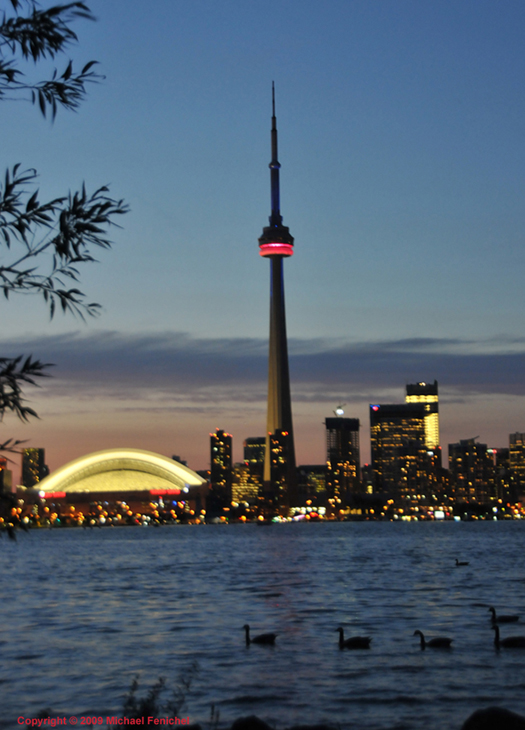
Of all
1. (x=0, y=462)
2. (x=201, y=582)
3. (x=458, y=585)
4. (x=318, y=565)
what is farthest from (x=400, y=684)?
(x=318, y=565)

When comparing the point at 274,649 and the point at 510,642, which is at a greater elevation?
the point at 510,642

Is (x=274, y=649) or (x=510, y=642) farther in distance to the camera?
(x=274, y=649)

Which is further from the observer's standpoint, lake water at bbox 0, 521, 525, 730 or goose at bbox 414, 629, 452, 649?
goose at bbox 414, 629, 452, 649

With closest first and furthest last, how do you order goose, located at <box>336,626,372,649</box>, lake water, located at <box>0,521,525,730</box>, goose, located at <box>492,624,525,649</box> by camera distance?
lake water, located at <box>0,521,525,730</box>
goose, located at <box>492,624,525,649</box>
goose, located at <box>336,626,372,649</box>

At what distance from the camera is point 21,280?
12.6 metres

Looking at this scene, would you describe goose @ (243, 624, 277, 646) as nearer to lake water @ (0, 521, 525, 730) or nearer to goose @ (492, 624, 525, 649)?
lake water @ (0, 521, 525, 730)

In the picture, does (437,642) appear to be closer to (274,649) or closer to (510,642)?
(510,642)

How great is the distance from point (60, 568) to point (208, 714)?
7473 cm

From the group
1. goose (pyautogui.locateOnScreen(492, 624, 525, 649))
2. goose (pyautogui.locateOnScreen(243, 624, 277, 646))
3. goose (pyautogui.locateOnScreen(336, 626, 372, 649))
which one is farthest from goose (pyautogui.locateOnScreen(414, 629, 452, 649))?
goose (pyautogui.locateOnScreen(243, 624, 277, 646))

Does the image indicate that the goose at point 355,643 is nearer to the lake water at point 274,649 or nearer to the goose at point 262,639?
the lake water at point 274,649

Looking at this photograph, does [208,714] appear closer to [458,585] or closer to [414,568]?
[458,585]

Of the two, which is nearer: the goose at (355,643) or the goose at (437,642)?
the goose at (437,642)

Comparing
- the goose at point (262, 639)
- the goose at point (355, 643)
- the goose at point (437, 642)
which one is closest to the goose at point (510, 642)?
the goose at point (437, 642)

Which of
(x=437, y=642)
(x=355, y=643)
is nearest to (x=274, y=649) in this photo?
(x=355, y=643)
